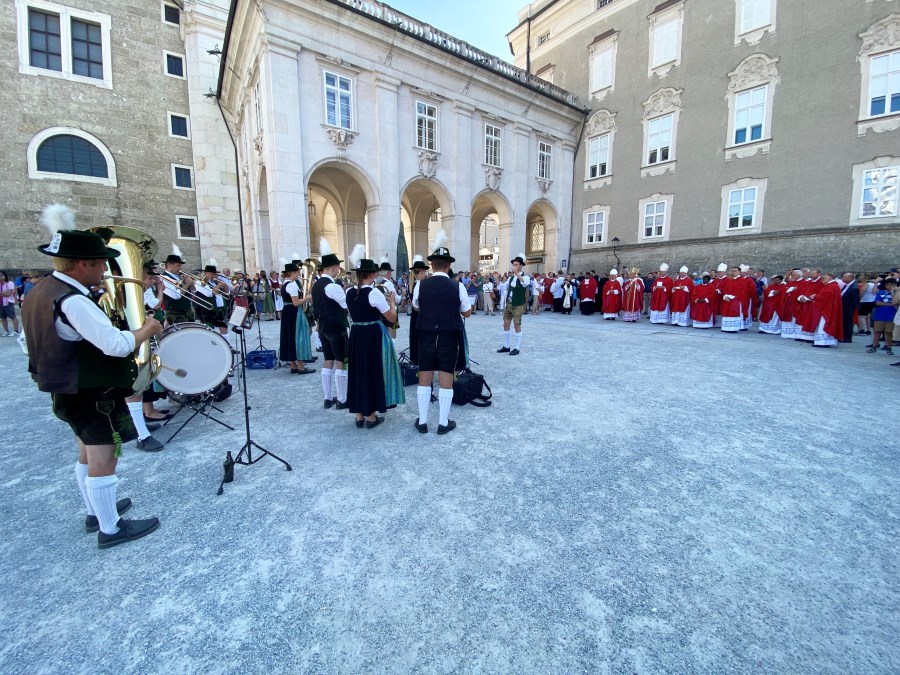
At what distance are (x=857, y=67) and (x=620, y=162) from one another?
8920 millimetres

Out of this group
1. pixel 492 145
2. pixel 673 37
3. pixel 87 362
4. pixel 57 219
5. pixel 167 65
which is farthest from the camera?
pixel 492 145

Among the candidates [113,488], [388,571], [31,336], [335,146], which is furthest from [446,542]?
[335,146]

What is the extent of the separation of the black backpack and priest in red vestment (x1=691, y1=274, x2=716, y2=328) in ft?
35.9

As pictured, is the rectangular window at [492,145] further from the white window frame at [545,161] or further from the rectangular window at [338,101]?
the rectangular window at [338,101]

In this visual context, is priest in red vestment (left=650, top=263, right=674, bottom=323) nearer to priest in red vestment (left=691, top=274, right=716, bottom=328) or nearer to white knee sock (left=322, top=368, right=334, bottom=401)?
priest in red vestment (left=691, top=274, right=716, bottom=328)

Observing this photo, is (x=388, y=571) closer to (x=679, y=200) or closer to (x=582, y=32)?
(x=679, y=200)

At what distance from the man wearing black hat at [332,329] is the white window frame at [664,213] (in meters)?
19.2

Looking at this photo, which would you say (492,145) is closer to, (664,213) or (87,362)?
(664,213)

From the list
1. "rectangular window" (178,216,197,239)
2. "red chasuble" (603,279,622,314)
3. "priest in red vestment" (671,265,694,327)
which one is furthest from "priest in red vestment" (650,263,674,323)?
"rectangular window" (178,216,197,239)

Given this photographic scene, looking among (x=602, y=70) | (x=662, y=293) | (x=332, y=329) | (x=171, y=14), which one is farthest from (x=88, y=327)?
(x=602, y=70)

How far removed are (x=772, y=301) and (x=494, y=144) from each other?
14.4 m

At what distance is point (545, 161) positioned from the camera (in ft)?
72.0

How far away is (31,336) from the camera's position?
225cm

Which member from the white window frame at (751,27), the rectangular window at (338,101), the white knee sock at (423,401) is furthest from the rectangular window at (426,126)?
the white knee sock at (423,401)
